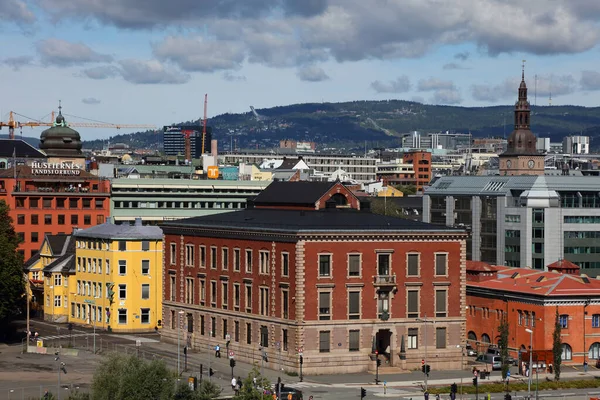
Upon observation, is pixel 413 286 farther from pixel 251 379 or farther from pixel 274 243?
pixel 251 379

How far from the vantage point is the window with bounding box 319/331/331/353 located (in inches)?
5271

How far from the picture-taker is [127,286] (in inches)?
6703

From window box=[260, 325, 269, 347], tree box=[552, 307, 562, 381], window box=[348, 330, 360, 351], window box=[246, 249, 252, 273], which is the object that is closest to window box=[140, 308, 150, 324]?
window box=[246, 249, 252, 273]

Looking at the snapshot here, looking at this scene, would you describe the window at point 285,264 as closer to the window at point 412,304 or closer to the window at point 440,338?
the window at point 412,304

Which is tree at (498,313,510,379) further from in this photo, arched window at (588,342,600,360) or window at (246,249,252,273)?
window at (246,249,252,273)

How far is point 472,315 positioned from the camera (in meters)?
160

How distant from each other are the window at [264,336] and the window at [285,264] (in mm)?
6029

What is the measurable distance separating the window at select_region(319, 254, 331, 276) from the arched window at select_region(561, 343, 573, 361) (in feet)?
91.9

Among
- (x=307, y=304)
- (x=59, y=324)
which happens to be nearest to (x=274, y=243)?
(x=307, y=304)

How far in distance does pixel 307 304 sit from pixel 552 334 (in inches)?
1080

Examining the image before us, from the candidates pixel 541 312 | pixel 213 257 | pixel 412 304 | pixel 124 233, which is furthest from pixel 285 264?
pixel 124 233

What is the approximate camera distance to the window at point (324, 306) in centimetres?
13462

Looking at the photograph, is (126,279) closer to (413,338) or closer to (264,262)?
(264,262)

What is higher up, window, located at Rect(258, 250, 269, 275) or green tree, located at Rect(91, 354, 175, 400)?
window, located at Rect(258, 250, 269, 275)
